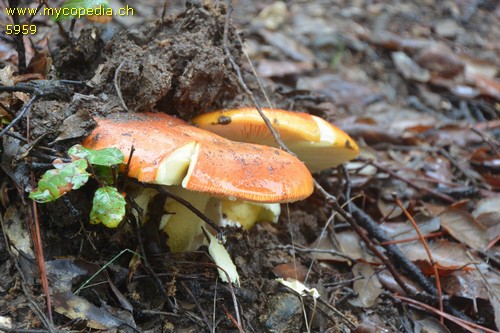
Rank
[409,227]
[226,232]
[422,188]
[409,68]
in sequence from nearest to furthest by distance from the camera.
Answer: [226,232] < [409,227] < [422,188] < [409,68]

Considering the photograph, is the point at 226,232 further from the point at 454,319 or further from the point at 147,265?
the point at 454,319

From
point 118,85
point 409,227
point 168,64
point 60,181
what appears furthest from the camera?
point 409,227

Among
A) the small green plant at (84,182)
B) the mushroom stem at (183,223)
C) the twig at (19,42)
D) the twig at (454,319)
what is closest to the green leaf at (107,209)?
the small green plant at (84,182)

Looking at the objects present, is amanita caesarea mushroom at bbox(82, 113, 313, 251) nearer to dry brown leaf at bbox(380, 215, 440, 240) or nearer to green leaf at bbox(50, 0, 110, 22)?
green leaf at bbox(50, 0, 110, 22)

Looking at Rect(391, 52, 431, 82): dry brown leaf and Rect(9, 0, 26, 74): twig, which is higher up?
Rect(9, 0, 26, 74): twig

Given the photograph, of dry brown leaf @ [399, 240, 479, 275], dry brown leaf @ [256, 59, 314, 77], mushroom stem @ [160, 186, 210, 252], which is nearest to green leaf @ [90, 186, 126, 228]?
mushroom stem @ [160, 186, 210, 252]

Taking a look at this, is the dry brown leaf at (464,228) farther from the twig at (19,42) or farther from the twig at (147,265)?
the twig at (19,42)

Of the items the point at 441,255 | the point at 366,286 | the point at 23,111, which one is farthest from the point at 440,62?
the point at 23,111
